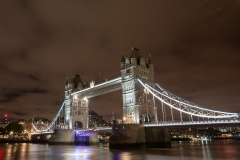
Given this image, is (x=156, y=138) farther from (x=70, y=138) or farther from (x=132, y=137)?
(x=70, y=138)

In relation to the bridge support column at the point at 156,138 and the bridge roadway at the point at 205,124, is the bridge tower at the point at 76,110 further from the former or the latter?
the bridge roadway at the point at 205,124

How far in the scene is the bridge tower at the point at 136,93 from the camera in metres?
37.8

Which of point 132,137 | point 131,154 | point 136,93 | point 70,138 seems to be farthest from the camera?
point 70,138

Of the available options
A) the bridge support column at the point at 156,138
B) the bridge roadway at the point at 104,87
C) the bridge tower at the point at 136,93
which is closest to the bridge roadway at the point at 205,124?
the bridge support column at the point at 156,138

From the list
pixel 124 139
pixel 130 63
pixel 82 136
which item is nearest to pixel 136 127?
pixel 124 139

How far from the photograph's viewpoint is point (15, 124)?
3125 inches

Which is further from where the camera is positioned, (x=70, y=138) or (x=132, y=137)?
(x=70, y=138)

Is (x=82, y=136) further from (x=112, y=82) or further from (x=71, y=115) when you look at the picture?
(x=112, y=82)

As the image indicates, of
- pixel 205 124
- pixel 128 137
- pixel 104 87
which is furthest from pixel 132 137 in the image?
pixel 104 87

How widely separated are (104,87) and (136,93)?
11.4 m

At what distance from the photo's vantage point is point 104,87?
47.8 metres

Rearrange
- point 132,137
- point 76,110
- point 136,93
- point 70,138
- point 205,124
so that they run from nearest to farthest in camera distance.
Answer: point 205,124 → point 132,137 → point 136,93 → point 70,138 → point 76,110

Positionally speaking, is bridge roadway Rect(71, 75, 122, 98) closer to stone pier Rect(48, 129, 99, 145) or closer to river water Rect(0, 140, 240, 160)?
stone pier Rect(48, 129, 99, 145)

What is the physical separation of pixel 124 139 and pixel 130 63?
46.1ft
